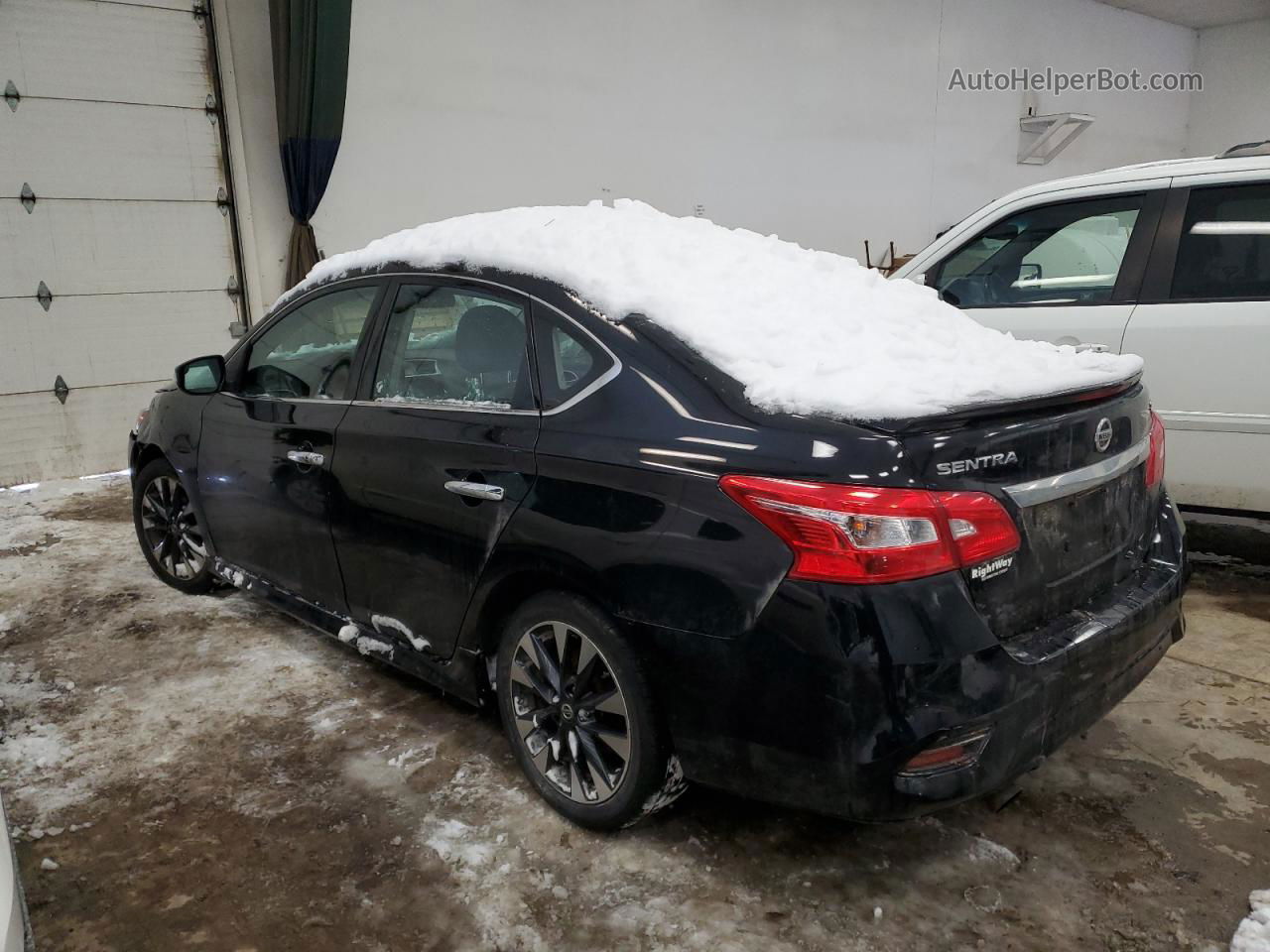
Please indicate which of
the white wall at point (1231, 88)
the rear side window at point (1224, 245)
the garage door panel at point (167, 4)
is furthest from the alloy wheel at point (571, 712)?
the white wall at point (1231, 88)

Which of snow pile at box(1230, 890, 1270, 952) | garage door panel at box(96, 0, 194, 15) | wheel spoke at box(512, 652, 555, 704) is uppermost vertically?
garage door panel at box(96, 0, 194, 15)

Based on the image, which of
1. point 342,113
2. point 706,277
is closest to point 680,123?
point 342,113

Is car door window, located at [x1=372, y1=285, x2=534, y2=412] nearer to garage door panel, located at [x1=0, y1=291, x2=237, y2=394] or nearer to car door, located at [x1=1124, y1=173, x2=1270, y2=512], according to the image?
car door, located at [x1=1124, y1=173, x2=1270, y2=512]

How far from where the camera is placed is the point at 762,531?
1654 millimetres

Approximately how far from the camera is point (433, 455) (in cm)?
229

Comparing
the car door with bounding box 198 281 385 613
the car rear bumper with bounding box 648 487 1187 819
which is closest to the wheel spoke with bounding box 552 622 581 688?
the car rear bumper with bounding box 648 487 1187 819

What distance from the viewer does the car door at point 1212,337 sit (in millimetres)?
3160

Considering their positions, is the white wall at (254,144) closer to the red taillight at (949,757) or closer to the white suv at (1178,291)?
the white suv at (1178,291)

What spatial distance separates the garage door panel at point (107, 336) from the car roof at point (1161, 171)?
5470mm

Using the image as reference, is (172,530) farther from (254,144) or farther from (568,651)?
(254,144)

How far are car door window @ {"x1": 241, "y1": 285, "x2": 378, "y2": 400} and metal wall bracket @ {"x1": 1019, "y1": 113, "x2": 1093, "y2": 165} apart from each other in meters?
11.9

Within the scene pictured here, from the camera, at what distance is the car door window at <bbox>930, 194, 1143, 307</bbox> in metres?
3.48

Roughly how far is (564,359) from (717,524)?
618 mm

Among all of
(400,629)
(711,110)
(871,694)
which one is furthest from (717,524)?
(711,110)
